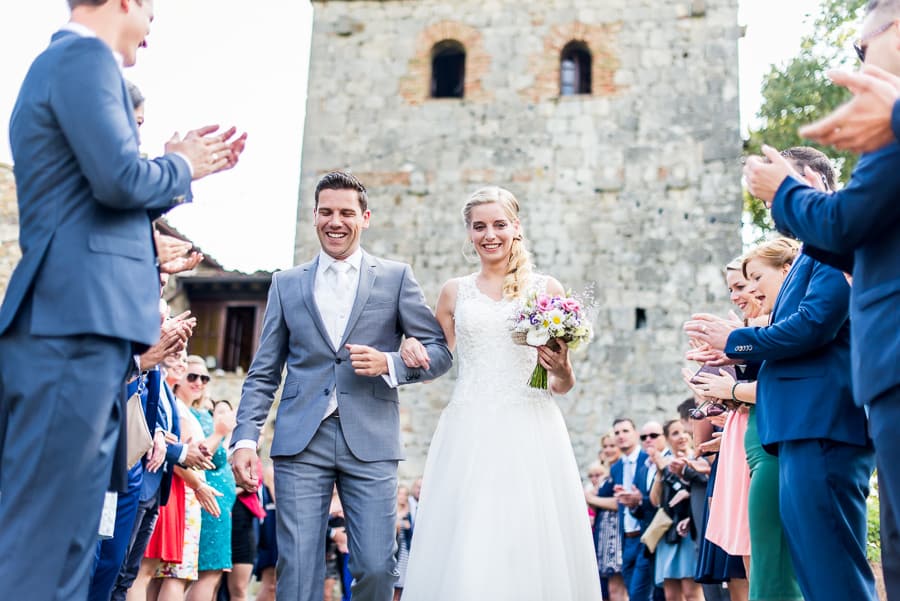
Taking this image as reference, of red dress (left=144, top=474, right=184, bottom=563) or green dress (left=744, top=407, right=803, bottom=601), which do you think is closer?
green dress (left=744, top=407, right=803, bottom=601)

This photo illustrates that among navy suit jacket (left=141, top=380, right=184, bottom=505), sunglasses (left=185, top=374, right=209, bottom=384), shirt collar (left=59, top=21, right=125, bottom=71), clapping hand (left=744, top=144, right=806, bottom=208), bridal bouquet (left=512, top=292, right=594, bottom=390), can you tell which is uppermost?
shirt collar (left=59, top=21, right=125, bottom=71)

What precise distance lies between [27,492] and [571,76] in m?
16.2

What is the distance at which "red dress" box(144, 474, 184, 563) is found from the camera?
22.2ft

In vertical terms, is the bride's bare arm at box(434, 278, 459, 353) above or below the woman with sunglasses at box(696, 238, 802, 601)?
above

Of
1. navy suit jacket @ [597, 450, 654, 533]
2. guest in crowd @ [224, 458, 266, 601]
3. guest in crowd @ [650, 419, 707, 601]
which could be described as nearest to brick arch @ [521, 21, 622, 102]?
navy suit jacket @ [597, 450, 654, 533]

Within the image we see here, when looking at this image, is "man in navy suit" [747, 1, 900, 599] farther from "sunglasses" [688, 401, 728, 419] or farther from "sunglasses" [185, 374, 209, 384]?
"sunglasses" [185, 374, 209, 384]

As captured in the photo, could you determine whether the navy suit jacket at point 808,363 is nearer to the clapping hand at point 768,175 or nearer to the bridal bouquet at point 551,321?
the clapping hand at point 768,175

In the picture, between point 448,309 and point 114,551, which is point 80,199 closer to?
point 114,551

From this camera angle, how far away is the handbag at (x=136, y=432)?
5359 mm

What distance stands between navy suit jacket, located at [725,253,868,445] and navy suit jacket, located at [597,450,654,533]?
16.4 ft

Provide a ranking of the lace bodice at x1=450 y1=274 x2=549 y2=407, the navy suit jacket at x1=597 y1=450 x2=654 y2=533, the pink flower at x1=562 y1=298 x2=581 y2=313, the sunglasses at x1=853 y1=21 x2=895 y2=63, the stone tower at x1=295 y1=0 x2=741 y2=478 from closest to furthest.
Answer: the sunglasses at x1=853 y1=21 x2=895 y2=63
the pink flower at x1=562 y1=298 x2=581 y2=313
the lace bodice at x1=450 y1=274 x2=549 y2=407
the navy suit jacket at x1=597 y1=450 x2=654 y2=533
the stone tower at x1=295 y1=0 x2=741 y2=478

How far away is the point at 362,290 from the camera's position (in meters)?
5.28

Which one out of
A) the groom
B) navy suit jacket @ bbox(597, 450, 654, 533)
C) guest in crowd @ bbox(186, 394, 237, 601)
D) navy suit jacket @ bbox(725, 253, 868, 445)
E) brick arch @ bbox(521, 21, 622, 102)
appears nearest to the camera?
navy suit jacket @ bbox(725, 253, 868, 445)

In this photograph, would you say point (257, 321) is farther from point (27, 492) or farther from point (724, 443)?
point (27, 492)
